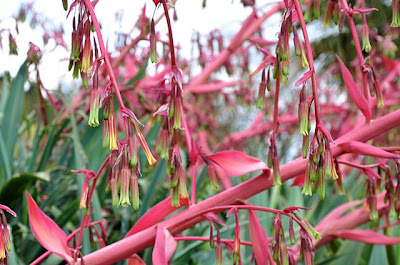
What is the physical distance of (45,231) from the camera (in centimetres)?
80

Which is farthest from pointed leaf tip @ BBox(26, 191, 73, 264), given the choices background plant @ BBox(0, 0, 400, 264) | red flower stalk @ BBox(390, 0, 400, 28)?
red flower stalk @ BBox(390, 0, 400, 28)

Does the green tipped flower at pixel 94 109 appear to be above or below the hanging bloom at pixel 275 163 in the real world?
above

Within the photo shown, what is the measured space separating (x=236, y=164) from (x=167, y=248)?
165mm

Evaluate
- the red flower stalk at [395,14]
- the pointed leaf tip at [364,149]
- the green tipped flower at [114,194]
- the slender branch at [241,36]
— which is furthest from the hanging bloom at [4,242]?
the slender branch at [241,36]

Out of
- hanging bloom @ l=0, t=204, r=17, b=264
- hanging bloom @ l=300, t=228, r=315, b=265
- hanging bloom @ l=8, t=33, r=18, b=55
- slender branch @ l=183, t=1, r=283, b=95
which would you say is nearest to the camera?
hanging bloom @ l=0, t=204, r=17, b=264

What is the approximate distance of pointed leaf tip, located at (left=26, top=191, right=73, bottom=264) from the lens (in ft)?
2.58

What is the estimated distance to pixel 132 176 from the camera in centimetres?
64

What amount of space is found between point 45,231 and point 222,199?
26 cm

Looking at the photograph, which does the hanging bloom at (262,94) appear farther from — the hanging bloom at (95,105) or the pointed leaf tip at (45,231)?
the pointed leaf tip at (45,231)

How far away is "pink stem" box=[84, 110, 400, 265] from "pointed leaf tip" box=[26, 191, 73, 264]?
0.05m

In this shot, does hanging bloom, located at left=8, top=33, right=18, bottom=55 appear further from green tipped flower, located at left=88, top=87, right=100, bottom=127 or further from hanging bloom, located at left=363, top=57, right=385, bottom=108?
hanging bloom, located at left=363, top=57, right=385, bottom=108

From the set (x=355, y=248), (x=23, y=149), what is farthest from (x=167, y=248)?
(x=23, y=149)

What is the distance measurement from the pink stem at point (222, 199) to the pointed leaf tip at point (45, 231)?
5 cm

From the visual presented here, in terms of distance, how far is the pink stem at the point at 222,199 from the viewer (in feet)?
2.54
